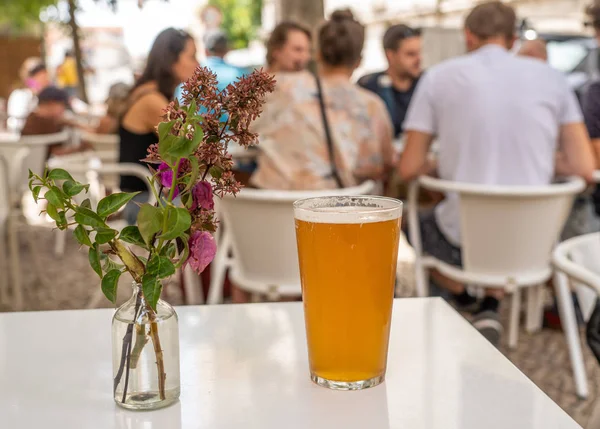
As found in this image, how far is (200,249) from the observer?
0.71 meters

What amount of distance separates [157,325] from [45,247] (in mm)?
5109

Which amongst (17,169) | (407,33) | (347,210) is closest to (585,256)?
(347,210)

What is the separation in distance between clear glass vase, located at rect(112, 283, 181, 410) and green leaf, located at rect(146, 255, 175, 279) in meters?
0.03

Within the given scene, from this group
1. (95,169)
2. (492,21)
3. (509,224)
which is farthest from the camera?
(95,169)

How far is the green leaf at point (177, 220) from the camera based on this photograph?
2.17 feet

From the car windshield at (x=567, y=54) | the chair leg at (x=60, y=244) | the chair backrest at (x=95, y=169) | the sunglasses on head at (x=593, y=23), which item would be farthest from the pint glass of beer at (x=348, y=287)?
the car windshield at (x=567, y=54)

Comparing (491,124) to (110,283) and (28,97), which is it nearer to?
(110,283)

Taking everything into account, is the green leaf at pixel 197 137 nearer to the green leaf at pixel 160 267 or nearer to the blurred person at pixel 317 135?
the green leaf at pixel 160 267

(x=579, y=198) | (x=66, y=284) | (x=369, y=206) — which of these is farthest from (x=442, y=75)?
(x=66, y=284)

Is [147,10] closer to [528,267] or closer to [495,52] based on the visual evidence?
[495,52]

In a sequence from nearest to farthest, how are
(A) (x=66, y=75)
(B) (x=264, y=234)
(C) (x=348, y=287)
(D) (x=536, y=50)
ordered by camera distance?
(C) (x=348, y=287) → (B) (x=264, y=234) → (D) (x=536, y=50) → (A) (x=66, y=75)

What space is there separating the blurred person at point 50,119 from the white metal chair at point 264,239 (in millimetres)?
3252

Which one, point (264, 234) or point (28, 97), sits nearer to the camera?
point (264, 234)

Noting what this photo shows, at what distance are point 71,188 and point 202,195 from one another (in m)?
0.11
